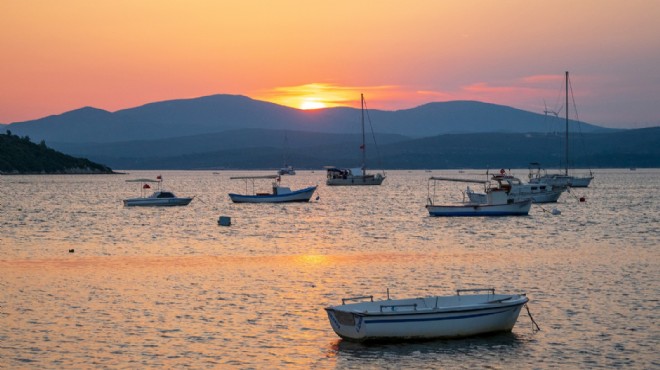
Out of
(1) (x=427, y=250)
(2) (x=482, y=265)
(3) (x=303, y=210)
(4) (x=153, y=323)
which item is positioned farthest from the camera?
(3) (x=303, y=210)

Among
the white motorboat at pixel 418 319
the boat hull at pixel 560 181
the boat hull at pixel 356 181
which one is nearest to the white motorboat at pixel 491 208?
the boat hull at pixel 560 181

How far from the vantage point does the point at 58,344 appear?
29.5m

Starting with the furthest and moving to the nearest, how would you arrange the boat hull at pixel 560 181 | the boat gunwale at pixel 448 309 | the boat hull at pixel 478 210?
1. the boat hull at pixel 560 181
2. the boat hull at pixel 478 210
3. the boat gunwale at pixel 448 309

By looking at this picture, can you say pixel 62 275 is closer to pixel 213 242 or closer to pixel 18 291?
pixel 18 291

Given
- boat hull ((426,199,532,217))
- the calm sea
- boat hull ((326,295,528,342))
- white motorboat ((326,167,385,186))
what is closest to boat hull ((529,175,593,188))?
white motorboat ((326,167,385,186))

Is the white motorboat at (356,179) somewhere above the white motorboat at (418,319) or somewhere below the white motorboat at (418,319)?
above

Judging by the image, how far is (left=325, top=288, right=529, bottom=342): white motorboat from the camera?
28.7 metres

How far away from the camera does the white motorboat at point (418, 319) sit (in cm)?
2867

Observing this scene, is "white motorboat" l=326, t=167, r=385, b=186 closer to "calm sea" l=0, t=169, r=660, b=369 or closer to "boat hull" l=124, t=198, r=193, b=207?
"boat hull" l=124, t=198, r=193, b=207

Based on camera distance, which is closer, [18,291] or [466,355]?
[466,355]

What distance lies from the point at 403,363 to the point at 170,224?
5898cm

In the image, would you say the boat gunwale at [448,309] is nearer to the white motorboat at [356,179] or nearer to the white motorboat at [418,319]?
the white motorboat at [418,319]

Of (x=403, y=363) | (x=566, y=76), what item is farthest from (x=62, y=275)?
(x=566, y=76)

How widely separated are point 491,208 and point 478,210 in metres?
1.27
